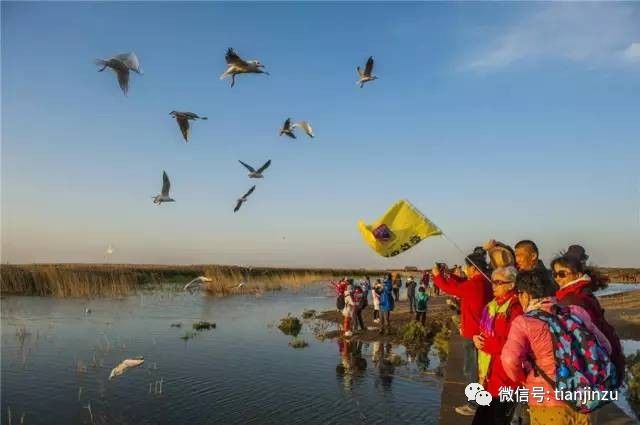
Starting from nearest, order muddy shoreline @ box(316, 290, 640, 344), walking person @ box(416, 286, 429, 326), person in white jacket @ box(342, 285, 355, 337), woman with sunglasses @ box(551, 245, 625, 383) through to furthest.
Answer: woman with sunglasses @ box(551, 245, 625, 383)
person in white jacket @ box(342, 285, 355, 337)
muddy shoreline @ box(316, 290, 640, 344)
walking person @ box(416, 286, 429, 326)

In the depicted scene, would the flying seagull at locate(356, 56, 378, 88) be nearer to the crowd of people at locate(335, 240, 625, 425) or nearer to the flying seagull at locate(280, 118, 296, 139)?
the flying seagull at locate(280, 118, 296, 139)

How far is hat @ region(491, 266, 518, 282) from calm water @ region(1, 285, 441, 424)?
615 centimetres

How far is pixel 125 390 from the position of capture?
12.1 m

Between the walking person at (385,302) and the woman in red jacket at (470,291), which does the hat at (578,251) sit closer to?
the woman in red jacket at (470,291)

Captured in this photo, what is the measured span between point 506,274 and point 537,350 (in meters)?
1.21

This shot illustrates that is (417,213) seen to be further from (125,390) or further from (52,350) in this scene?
(52,350)

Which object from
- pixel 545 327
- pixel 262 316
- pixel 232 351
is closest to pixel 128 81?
pixel 545 327

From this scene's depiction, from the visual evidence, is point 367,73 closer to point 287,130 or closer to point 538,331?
point 287,130

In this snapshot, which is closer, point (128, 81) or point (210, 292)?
point (128, 81)

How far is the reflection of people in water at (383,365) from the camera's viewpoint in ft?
40.2

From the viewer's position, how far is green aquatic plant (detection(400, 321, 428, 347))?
656 inches

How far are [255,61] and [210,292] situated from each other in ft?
92.6

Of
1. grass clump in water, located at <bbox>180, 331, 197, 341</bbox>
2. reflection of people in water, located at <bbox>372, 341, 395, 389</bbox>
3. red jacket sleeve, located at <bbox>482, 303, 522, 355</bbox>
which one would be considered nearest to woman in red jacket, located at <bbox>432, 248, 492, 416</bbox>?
red jacket sleeve, located at <bbox>482, 303, 522, 355</bbox>

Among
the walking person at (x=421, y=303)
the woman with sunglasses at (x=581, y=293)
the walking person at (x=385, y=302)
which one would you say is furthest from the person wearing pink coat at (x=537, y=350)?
the walking person at (x=421, y=303)
